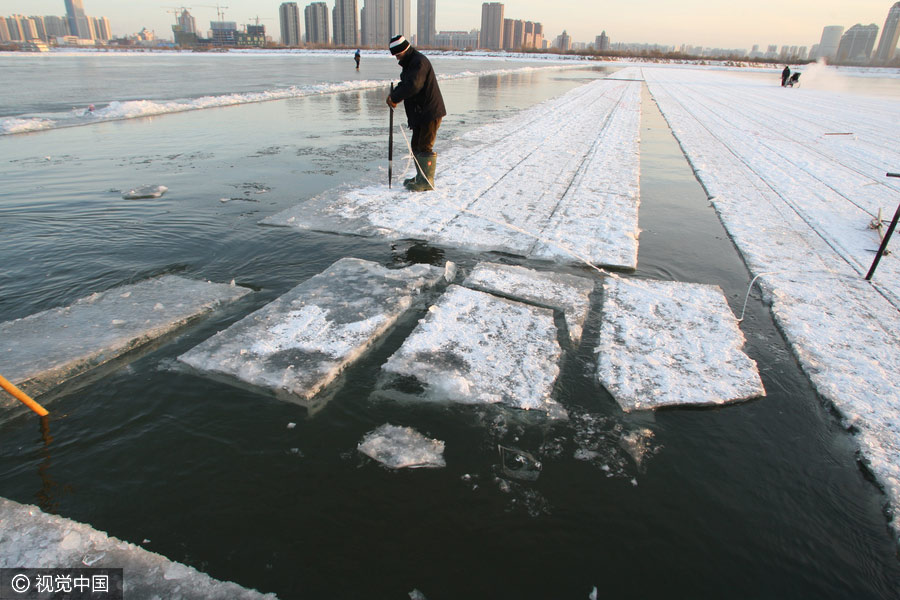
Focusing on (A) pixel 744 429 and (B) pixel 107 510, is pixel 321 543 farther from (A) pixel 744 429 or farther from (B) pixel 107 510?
(A) pixel 744 429

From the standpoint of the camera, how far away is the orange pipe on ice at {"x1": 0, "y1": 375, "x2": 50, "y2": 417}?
2160 millimetres

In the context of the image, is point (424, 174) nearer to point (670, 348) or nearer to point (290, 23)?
point (670, 348)

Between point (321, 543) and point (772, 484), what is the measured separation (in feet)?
7.22

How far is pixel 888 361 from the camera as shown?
3291 millimetres

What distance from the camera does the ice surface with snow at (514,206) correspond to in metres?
5.22

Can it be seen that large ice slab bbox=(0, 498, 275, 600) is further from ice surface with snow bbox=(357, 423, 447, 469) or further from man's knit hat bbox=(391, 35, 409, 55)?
man's knit hat bbox=(391, 35, 409, 55)

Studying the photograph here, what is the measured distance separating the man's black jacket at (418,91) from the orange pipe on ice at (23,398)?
5.13 metres

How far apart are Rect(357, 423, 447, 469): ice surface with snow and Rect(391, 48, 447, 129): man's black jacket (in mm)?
4966

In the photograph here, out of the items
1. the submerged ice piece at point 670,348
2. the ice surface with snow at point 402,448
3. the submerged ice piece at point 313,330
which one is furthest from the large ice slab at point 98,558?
the submerged ice piece at point 670,348

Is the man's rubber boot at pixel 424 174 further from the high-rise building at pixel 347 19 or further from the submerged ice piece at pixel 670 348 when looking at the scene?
the high-rise building at pixel 347 19

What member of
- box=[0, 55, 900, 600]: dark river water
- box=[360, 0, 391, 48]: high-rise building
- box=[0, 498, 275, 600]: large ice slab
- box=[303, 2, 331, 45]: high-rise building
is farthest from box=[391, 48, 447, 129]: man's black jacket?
box=[303, 2, 331, 45]: high-rise building

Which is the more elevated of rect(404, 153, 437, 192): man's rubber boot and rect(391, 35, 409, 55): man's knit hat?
rect(391, 35, 409, 55): man's knit hat

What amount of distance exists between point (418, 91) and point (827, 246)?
544 cm

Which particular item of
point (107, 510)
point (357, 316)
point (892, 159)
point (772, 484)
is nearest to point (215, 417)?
point (107, 510)
